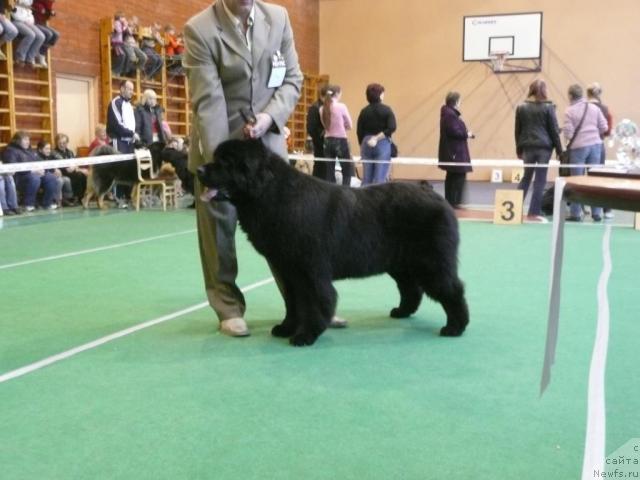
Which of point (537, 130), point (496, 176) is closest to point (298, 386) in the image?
point (537, 130)

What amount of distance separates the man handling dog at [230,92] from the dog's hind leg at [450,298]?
101cm

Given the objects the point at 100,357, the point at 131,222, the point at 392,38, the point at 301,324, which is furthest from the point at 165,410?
the point at 392,38

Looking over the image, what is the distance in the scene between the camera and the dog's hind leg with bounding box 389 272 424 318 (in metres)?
3.79

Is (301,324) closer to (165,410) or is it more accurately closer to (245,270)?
(165,410)

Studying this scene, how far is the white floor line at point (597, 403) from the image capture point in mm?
2091

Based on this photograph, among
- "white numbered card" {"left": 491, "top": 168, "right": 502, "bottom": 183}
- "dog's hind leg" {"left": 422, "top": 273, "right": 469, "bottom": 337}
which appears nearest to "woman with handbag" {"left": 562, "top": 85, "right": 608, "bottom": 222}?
"dog's hind leg" {"left": 422, "top": 273, "right": 469, "bottom": 337}

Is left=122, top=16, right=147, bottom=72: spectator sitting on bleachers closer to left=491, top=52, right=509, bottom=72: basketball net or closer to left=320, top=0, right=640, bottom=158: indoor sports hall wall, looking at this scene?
left=320, top=0, right=640, bottom=158: indoor sports hall wall

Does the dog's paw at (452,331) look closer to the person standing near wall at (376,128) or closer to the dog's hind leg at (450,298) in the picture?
the dog's hind leg at (450,298)

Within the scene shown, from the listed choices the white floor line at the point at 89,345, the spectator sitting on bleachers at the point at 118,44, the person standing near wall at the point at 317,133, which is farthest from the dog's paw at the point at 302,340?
the spectator sitting on bleachers at the point at 118,44

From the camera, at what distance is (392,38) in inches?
725

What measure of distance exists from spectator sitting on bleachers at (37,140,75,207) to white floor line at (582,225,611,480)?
8.13 metres

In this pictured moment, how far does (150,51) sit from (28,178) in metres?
4.15

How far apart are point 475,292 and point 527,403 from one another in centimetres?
198

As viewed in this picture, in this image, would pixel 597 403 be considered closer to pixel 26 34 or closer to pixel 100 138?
pixel 100 138
